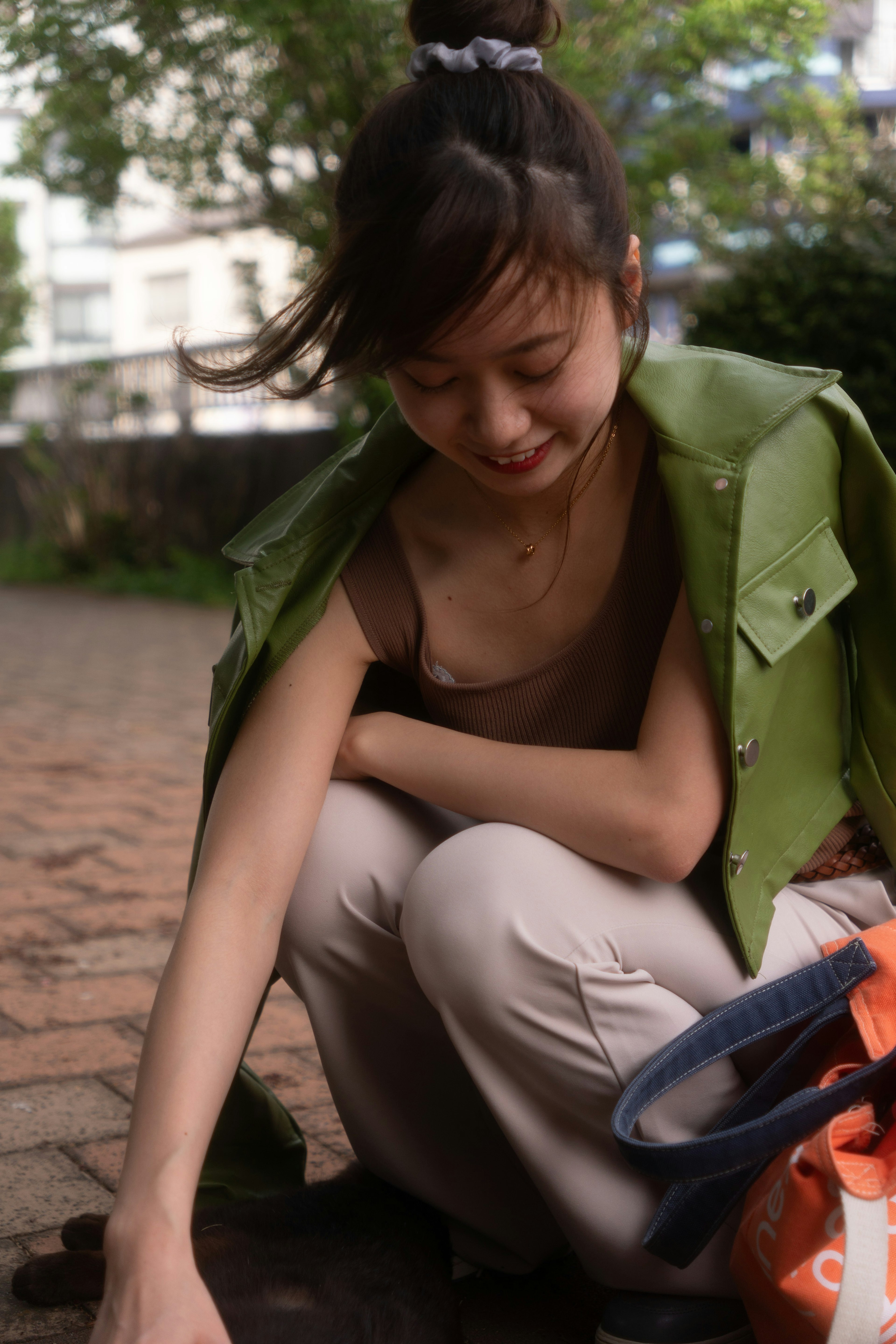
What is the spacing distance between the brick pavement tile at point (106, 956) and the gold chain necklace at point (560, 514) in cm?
131

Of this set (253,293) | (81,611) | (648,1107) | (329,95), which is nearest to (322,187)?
(329,95)

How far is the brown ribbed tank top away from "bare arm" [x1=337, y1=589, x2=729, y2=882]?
62 millimetres

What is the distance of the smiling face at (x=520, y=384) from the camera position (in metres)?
1.39

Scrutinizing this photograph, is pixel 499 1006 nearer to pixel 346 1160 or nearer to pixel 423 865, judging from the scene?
pixel 423 865

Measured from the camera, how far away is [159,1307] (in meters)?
1.11

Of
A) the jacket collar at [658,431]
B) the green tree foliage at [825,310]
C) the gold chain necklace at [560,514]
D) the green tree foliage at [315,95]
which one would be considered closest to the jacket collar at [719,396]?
the jacket collar at [658,431]

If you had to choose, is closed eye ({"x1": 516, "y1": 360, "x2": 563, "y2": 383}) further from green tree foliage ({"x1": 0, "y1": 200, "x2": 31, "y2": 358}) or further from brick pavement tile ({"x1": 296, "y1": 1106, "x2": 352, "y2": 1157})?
green tree foliage ({"x1": 0, "y1": 200, "x2": 31, "y2": 358})

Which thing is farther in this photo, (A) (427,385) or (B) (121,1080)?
(B) (121,1080)

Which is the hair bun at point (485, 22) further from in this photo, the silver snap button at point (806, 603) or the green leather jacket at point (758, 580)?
the silver snap button at point (806, 603)

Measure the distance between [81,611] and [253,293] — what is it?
383cm

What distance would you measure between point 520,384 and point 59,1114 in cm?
133

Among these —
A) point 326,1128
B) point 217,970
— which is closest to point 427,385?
point 217,970

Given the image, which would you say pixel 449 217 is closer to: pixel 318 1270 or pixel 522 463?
pixel 522 463

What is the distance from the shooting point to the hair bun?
4.93 ft
